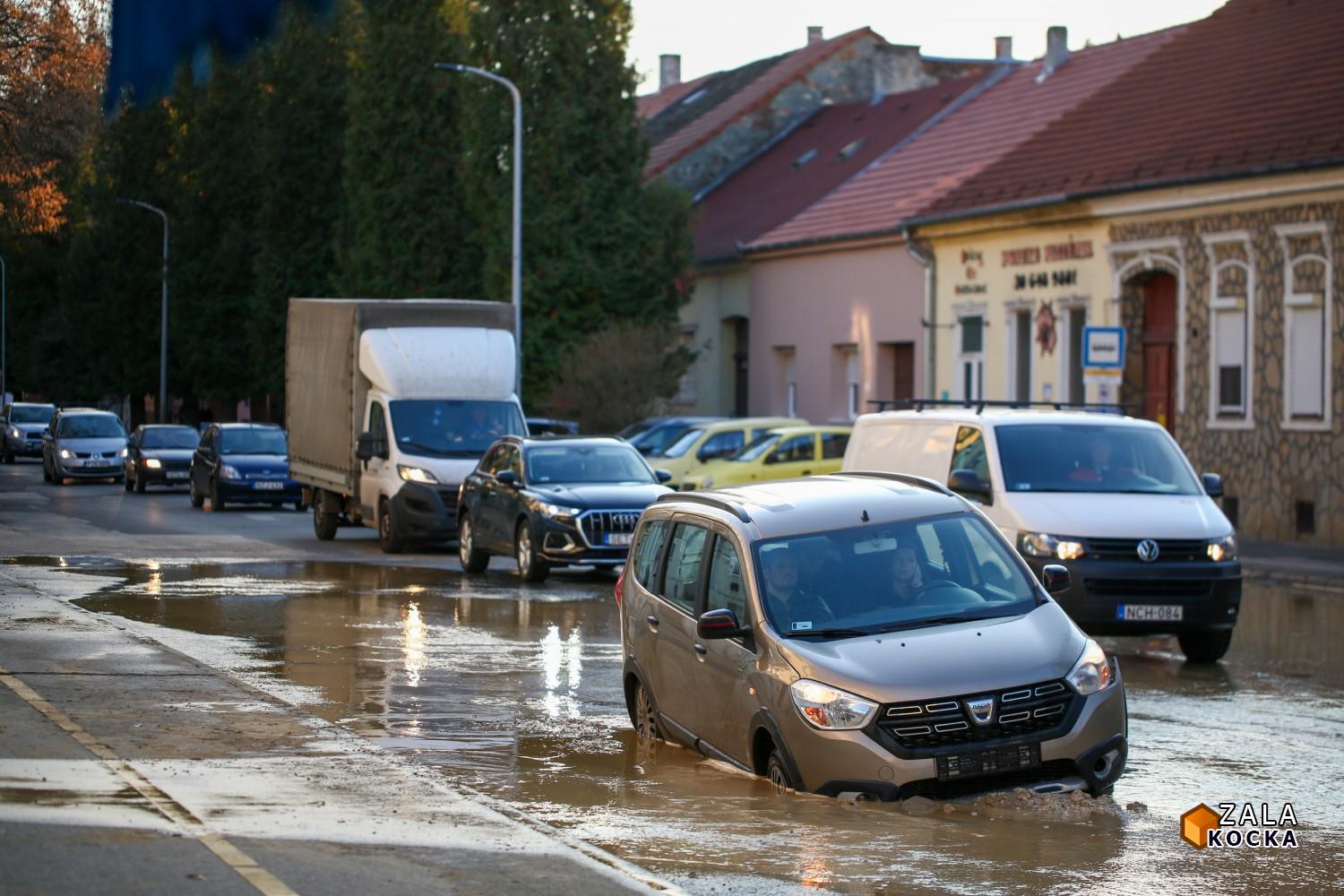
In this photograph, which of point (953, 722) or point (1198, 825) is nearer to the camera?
point (1198, 825)

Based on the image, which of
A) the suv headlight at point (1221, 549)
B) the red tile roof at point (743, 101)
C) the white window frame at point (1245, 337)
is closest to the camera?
the suv headlight at point (1221, 549)

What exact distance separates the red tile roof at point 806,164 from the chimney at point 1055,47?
10.6ft

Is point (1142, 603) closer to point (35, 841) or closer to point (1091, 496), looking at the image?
point (1091, 496)

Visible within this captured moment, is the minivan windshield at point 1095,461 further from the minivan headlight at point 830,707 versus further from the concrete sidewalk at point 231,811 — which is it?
the minivan headlight at point 830,707

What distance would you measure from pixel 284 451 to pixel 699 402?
1555cm

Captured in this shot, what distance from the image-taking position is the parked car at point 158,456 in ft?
142

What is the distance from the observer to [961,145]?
42.8m

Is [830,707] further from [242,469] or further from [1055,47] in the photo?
[1055,47]

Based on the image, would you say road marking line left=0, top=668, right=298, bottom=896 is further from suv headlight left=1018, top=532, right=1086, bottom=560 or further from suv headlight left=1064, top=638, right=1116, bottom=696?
suv headlight left=1018, top=532, right=1086, bottom=560

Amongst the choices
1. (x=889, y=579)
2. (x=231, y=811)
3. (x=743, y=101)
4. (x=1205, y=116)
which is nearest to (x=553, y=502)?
(x=889, y=579)

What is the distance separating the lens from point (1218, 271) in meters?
30.9

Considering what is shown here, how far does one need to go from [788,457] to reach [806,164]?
21108mm

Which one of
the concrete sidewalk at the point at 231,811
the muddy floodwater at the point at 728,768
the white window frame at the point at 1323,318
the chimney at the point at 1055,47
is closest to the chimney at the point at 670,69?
the chimney at the point at 1055,47

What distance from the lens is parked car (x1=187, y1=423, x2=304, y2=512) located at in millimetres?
36344
